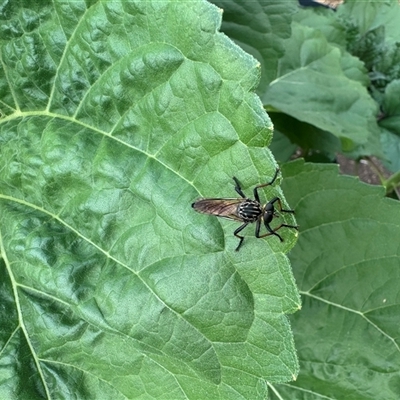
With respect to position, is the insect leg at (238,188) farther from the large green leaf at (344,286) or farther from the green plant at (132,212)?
the large green leaf at (344,286)

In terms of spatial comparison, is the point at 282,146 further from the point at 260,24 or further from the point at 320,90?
the point at 260,24

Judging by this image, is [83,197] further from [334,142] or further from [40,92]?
[334,142]

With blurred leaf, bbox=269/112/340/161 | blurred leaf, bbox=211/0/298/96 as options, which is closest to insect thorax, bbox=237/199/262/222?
blurred leaf, bbox=211/0/298/96

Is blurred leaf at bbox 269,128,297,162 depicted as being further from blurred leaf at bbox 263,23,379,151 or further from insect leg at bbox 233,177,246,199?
insect leg at bbox 233,177,246,199

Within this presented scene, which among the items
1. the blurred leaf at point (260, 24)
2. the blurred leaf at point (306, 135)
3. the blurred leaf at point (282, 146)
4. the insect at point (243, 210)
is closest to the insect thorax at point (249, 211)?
the insect at point (243, 210)

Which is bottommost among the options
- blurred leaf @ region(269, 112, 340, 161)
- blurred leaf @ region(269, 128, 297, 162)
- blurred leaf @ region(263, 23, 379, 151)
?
blurred leaf @ region(269, 128, 297, 162)

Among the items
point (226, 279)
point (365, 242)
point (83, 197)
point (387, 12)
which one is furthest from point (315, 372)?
point (387, 12)

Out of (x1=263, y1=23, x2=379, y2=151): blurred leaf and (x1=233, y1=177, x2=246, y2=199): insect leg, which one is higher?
(x1=233, y1=177, x2=246, y2=199): insect leg

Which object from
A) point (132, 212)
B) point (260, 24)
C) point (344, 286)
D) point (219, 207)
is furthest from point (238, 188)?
point (260, 24)

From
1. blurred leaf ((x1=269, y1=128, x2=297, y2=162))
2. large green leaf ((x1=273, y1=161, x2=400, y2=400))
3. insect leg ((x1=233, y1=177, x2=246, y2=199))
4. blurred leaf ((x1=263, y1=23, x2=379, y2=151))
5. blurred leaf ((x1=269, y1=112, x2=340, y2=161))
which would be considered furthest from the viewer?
blurred leaf ((x1=269, y1=128, x2=297, y2=162))
